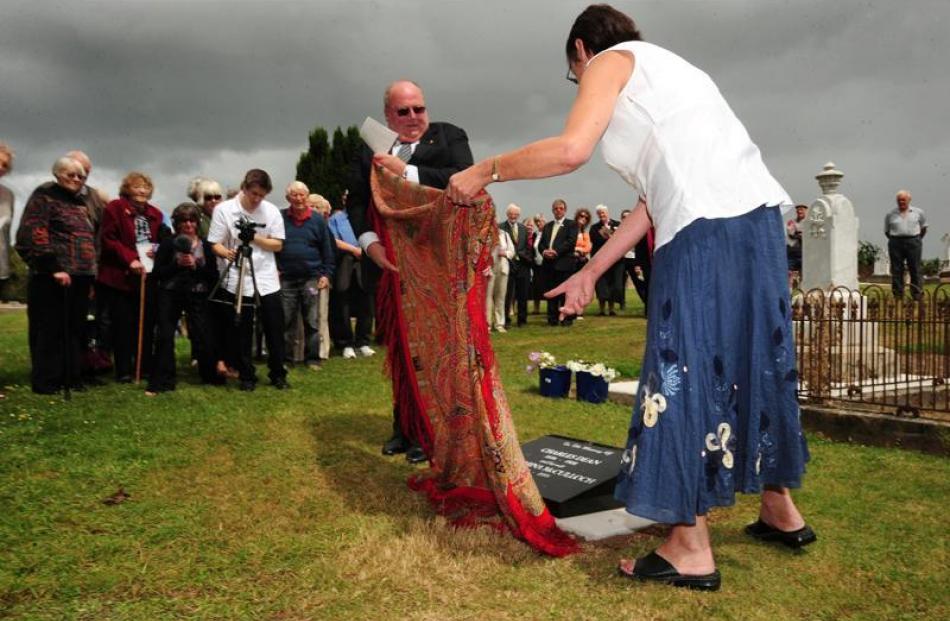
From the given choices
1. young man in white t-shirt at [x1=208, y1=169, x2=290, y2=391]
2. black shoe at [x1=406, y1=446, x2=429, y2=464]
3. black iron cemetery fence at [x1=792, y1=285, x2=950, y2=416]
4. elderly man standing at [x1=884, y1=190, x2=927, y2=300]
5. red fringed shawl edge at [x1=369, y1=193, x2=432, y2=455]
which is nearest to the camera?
red fringed shawl edge at [x1=369, y1=193, x2=432, y2=455]

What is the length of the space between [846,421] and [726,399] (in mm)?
4296

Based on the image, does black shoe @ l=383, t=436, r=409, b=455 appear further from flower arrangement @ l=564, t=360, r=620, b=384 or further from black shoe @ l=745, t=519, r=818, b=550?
flower arrangement @ l=564, t=360, r=620, b=384

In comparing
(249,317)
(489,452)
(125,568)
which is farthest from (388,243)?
(249,317)

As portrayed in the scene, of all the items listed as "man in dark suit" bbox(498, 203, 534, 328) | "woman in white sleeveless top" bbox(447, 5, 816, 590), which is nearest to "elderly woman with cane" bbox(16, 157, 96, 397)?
"woman in white sleeveless top" bbox(447, 5, 816, 590)

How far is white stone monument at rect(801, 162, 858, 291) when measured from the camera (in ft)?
32.6

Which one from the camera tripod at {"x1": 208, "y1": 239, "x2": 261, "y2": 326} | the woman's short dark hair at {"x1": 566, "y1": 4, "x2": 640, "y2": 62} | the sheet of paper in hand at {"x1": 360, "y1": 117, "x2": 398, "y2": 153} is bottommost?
the camera tripod at {"x1": 208, "y1": 239, "x2": 261, "y2": 326}

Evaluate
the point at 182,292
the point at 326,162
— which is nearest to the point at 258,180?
the point at 182,292

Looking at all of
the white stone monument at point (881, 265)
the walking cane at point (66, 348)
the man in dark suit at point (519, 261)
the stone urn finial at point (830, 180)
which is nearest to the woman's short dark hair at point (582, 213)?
the man in dark suit at point (519, 261)

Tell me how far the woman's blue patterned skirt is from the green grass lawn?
50 centimetres

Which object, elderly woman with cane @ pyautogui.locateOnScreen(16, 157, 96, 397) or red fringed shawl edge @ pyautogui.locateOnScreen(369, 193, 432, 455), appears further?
elderly woman with cane @ pyautogui.locateOnScreen(16, 157, 96, 397)

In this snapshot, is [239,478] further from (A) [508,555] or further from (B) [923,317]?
(B) [923,317]

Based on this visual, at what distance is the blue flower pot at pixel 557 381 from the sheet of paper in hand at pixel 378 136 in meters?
4.08

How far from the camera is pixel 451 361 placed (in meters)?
3.87

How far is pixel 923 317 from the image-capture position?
24.5 ft
